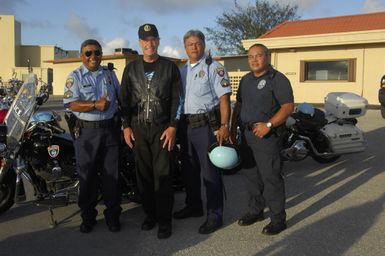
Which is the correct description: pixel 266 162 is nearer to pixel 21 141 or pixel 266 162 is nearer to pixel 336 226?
pixel 336 226

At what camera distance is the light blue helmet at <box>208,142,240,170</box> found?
4.38m

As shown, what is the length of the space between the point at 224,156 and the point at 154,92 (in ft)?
2.86

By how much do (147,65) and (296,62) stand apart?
1705 centimetres

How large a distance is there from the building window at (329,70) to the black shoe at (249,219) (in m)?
15.5

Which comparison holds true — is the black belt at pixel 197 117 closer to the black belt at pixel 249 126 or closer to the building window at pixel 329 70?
the black belt at pixel 249 126

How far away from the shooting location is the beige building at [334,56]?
18.6 m

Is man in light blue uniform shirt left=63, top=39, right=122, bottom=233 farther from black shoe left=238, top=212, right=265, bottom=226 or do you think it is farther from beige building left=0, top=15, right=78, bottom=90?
beige building left=0, top=15, right=78, bottom=90

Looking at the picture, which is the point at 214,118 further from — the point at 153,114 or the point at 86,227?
the point at 86,227

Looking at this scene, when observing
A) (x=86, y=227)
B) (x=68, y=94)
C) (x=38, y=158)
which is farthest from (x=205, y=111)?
(x=38, y=158)

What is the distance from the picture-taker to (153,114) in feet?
14.5

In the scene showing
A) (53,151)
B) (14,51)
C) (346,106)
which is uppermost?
(14,51)

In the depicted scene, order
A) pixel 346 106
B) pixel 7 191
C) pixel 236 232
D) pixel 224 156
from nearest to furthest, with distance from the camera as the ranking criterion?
pixel 224 156
pixel 236 232
pixel 7 191
pixel 346 106

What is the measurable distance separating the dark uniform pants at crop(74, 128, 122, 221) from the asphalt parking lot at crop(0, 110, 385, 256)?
248 mm

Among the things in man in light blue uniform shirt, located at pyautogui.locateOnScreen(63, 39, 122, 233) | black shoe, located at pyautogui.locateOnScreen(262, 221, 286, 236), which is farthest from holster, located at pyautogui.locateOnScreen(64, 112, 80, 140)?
black shoe, located at pyautogui.locateOnScreen(262, 221, 286, 236)
